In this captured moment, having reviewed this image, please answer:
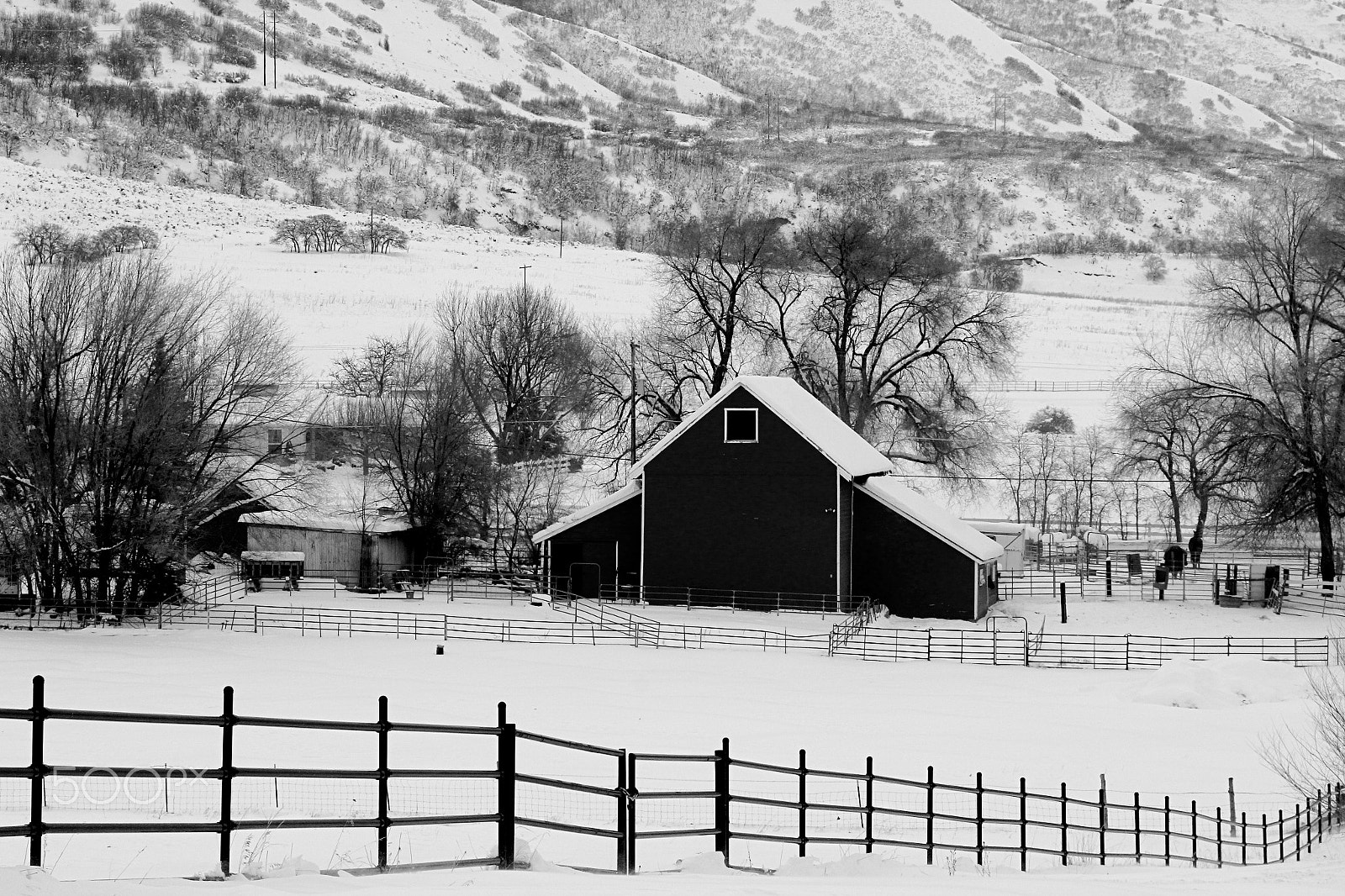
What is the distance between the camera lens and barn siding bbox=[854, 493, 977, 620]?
4084 centimetres

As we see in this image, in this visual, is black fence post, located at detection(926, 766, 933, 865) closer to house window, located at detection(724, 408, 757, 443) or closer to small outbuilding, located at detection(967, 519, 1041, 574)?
house window, located at detection(724, 408, 757, 443)

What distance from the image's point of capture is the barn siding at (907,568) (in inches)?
1608

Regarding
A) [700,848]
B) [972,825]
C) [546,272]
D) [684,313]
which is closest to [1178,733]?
[972,825]

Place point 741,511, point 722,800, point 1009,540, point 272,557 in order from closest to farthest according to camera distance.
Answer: point 722,800 → point 741,511 → point 272,557 → point 1009,540

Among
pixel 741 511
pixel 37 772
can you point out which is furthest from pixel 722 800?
pixel 741 511

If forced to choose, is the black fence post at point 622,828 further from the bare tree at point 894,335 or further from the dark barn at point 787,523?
the bare tree at point 894,335

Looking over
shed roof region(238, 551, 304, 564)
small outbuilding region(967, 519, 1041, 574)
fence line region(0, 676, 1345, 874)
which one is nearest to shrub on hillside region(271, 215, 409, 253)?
shed roof region(238, 551, 304, 564)

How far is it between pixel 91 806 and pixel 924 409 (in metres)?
42.7

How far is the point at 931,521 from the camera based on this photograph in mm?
41406

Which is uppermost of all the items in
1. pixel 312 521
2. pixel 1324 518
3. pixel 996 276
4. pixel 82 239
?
pixel 996 276

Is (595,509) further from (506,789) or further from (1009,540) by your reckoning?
(506,789)

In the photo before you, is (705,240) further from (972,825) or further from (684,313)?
(972,825)

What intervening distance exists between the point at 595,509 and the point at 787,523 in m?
6.66

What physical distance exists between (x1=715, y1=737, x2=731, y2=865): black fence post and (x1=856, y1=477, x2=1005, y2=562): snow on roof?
2947 cm
